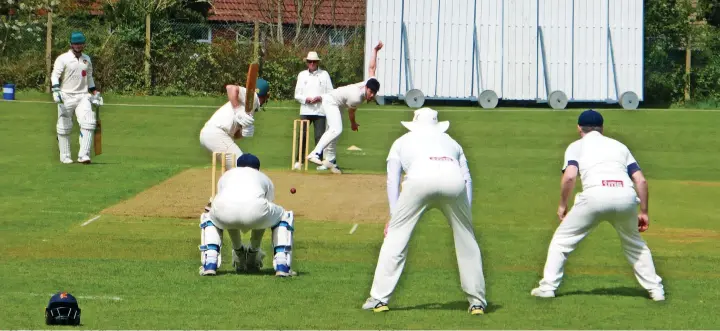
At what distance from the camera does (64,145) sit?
21594mm

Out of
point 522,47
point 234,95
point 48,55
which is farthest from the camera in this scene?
point 48,55

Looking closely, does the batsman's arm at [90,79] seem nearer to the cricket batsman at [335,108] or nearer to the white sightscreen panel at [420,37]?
the cricket batsman at [335,108]

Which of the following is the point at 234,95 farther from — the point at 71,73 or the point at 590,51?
the point at 590,51

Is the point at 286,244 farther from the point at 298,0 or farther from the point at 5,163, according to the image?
the point at 298,0

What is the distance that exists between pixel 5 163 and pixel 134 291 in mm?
10797

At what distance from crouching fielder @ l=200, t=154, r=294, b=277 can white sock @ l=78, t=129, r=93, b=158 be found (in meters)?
8.78

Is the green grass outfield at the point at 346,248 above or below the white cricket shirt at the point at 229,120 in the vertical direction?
below

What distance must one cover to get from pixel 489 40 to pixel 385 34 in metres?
2.73

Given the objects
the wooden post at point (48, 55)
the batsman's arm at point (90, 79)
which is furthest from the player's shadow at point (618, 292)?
the wooden post at point (48, 55)

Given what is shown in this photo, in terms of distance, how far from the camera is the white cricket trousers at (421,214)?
10469 mm

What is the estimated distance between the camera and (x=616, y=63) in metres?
34.9

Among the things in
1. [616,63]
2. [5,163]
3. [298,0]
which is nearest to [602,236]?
[5,163]

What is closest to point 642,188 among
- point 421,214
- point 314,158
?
point 421,214

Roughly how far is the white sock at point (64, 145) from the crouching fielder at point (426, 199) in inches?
459
